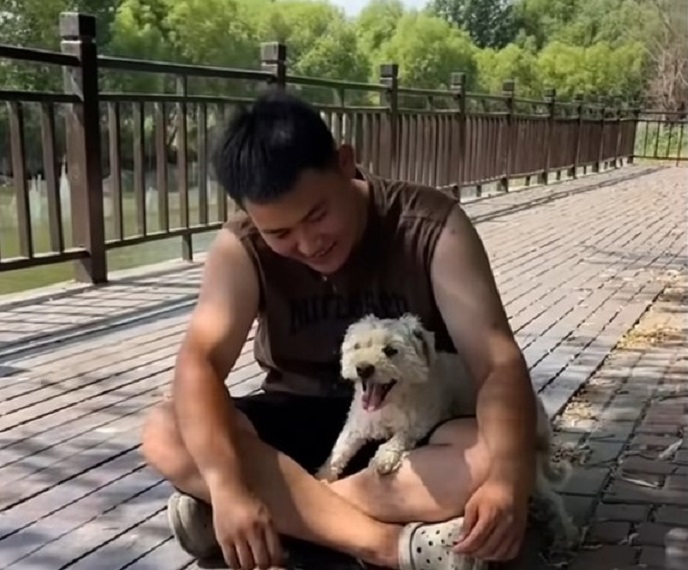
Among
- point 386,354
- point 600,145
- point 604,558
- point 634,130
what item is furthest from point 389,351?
point 634,130

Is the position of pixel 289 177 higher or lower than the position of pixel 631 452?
higher

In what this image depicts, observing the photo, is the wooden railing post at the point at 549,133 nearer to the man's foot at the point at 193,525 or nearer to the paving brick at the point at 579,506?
the paving brick at the point at 579,506

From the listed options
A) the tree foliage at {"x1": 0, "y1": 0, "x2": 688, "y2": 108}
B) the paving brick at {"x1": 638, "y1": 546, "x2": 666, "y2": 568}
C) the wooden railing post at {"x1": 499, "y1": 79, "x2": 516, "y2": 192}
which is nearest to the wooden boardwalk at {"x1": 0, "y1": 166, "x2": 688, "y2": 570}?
the paving brick at {"x1": 638, "y1": 546, "x2": 666, "y2": 568}

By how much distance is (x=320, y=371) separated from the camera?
182cm

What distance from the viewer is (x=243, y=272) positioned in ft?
5.67

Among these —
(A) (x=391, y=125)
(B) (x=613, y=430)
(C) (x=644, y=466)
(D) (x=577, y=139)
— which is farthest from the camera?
(D) (x=577, y=139)

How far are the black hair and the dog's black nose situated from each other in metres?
0.30

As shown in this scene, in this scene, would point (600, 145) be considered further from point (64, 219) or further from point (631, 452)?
point (631, 452)

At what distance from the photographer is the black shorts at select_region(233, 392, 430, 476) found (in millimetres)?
1829

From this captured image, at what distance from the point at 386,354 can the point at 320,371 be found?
289mm

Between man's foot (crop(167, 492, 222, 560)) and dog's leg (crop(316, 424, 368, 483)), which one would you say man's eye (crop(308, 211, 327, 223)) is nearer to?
dog's leg (crop(316, 424, 368, 483))

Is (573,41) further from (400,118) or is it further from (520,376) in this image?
(520,376)

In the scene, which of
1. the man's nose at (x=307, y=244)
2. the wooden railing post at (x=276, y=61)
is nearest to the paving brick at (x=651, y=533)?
the man's nose at (x=307, y=244)

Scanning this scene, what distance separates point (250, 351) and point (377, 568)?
5.89ft
